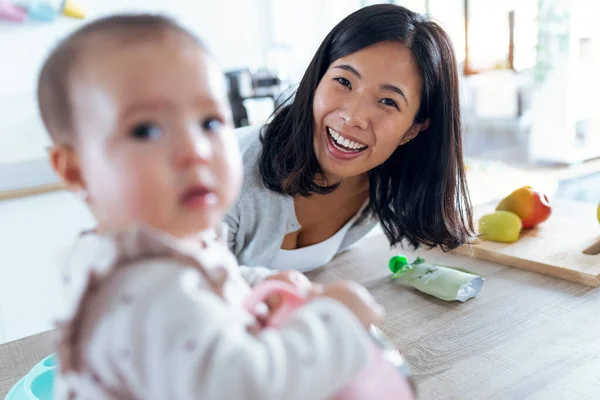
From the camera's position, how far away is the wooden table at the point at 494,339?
680 millimetres

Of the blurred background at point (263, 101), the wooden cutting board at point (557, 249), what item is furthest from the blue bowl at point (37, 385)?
the blurred background at point (263, 101)

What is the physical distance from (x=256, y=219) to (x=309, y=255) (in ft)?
0.42

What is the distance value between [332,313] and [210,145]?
0.15 m

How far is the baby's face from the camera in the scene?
1.25 feet

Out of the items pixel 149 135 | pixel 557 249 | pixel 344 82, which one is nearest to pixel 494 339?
pixel 557 249

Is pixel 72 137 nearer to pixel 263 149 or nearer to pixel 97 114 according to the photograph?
pixel 97 114

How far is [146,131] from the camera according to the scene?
387 mm

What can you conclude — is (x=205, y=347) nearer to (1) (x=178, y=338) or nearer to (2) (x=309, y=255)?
(1) (x=178, y=338)

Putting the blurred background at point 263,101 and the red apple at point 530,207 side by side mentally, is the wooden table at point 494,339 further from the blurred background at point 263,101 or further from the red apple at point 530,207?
the blurred background at point 263,101

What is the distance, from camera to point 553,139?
2744mm

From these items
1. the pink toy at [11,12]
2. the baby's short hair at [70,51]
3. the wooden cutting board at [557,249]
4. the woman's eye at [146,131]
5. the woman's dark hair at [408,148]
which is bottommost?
the wooden cutting board at [557,249]

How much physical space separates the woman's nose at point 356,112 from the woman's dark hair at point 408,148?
0.30 feet

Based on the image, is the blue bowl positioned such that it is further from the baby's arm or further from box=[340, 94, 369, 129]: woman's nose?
box=[340, 94, 369, 129]: woman's nose

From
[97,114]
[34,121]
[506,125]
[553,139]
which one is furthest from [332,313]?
[506,125]
